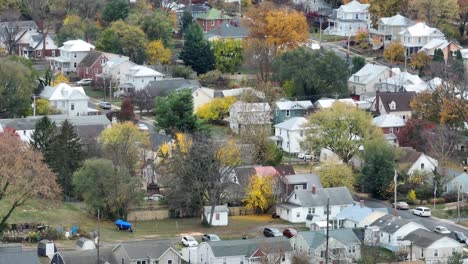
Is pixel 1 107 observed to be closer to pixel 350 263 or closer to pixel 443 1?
pixel 350 263

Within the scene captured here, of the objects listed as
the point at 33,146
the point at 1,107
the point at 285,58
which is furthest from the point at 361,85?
the point at 33,146

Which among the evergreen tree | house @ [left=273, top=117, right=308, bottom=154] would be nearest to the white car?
house @ [left=273, top=117, right=308, bottom=154]

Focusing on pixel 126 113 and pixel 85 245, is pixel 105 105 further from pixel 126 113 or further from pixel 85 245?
Result: pixel 85 245

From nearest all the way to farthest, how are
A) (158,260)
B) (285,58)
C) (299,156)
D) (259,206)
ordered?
1. (158,260)
2. (259,206)
3. (299,156)
4. (285,58)

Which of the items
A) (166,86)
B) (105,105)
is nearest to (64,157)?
(105,105)

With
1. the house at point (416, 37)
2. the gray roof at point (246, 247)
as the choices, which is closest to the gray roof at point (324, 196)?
the gray roof at point (246, 247)

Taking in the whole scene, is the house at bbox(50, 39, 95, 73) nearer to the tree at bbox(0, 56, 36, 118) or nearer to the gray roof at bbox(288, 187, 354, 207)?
the tree at bbox(0, 56, 36, 118)
